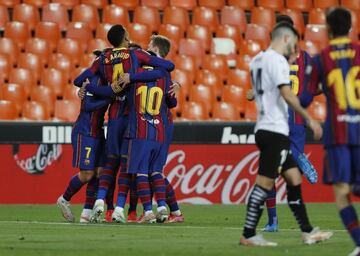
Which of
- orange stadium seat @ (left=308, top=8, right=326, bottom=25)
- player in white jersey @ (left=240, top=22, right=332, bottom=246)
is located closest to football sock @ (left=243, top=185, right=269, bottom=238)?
player in white jersey @ (left=240, top=22, right=332, bottom=246)

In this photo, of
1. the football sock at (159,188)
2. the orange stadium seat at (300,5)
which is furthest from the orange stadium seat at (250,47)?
the football sock at (159,188)

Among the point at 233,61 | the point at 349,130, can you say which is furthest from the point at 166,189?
the point at 233,61

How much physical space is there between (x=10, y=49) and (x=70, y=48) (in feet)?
3.47

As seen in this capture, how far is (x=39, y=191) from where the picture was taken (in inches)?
678

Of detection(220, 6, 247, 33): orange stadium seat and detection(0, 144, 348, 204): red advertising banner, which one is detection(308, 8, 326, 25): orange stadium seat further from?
detection(0, 144, 348, 204): red advertising banner

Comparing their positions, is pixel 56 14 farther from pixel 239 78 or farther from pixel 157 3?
pixel 239 78

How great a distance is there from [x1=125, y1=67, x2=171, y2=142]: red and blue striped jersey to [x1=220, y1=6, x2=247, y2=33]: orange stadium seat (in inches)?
354

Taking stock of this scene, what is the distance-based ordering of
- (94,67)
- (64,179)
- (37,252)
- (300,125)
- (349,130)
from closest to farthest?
(349,130), (37,252), (300,125), (94,67), (64,179)

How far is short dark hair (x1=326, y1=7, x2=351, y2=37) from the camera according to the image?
8.70m

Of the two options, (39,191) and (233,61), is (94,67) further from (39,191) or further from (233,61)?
(233,61)

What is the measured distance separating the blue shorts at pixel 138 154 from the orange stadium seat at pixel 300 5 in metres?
10.2

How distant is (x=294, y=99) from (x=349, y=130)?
0.82 meters

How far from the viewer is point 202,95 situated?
19438 millimetres

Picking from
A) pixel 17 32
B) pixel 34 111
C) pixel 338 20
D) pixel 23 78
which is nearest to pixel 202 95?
pixel 34 111
